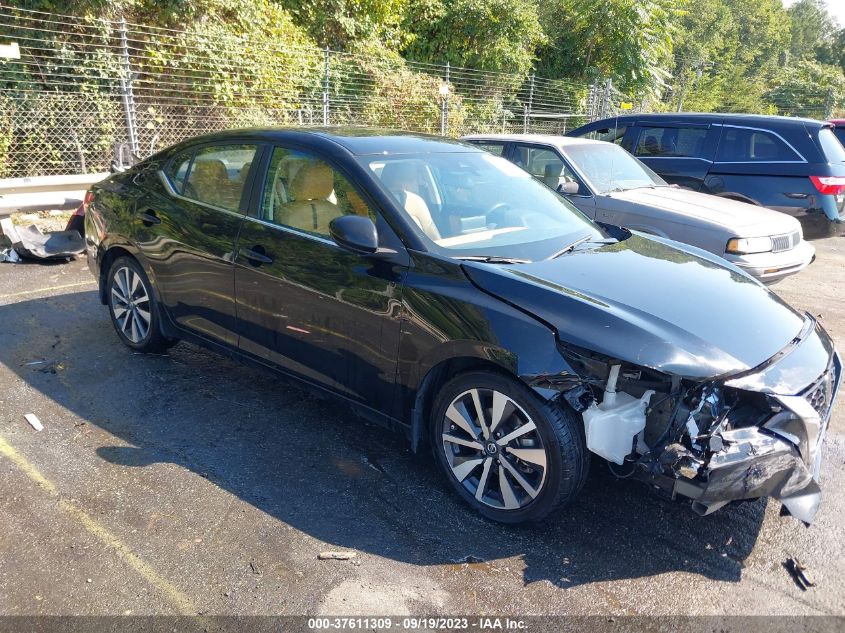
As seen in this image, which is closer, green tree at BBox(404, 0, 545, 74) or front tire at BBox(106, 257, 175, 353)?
front tire at BBox(106, 257, 175, 353)

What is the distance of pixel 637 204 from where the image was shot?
6.73 meters

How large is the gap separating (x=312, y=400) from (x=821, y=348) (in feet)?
9.45

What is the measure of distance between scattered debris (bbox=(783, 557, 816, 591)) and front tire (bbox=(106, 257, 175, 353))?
13.0 feet

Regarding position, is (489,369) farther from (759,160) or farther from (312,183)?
(759,160)

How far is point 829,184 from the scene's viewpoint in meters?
8.12

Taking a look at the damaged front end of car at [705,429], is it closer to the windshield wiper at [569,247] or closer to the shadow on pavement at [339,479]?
the shadow on pavement at [339,479]

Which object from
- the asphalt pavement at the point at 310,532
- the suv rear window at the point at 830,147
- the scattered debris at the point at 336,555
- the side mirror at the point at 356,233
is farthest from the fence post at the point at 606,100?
the scattered debris at the point at 336,555

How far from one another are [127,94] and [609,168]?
23.6 ft

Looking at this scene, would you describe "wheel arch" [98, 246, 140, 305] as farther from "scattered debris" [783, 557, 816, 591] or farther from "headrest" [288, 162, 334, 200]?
"scattered debris" [783, 557, 816, 591]

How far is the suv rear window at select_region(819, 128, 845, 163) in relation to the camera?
27.1 feet

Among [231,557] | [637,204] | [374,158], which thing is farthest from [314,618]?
[637,204]

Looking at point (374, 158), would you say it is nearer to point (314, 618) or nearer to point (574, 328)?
point (574, 328)

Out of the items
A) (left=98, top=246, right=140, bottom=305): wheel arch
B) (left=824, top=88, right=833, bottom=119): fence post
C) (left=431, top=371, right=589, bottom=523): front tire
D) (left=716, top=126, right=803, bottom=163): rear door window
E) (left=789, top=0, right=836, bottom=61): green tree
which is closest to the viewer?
(left=431, top=371, right=589, bottom=523): front tire

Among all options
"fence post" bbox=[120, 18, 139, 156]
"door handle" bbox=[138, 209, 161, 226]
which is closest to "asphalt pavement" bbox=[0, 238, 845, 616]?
"door handle" bbox=[138, 209, 161, 226]
